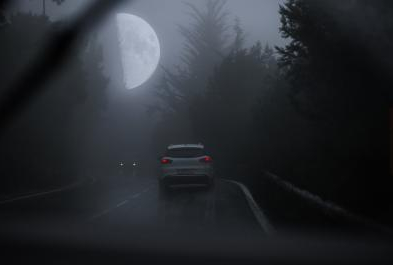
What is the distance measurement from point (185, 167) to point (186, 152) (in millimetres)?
693

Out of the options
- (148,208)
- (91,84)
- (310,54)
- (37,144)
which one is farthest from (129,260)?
(91,84)

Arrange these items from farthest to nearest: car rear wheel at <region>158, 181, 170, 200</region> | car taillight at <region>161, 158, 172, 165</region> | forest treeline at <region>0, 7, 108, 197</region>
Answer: forest treeline at <region>0, 7, 108, 197</region>
car taillight at <region>161, 158, 172, 165</region>
car rear wheel at <region>158, 181, 170, 200</region>

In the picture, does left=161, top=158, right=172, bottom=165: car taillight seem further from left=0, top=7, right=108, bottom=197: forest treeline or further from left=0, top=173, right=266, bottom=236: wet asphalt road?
left=0, top=7, right=108, bottom=197: forest treeline

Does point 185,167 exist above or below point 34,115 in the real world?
below

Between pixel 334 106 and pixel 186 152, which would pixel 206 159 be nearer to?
pixel 186 152

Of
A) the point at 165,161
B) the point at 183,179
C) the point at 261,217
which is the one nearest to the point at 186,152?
the point at 165,161

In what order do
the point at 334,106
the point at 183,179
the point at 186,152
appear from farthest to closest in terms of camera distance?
the point at 186,152 → the point at 183,179 → the point at 334,106

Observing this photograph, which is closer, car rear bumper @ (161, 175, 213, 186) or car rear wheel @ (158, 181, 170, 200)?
car rear wheel @ (158, 181, 170, 200)

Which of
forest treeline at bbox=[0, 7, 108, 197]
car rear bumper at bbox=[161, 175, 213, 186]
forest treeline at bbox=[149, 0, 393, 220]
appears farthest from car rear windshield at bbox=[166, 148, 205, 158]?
forest treeline at bbox=[0, 7, 108, 197]

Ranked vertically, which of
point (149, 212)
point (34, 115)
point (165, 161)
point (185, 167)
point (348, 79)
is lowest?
point (149, 212)

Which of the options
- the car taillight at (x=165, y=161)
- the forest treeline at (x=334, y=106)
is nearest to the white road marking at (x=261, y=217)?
the forest treeline at (x=334, y=106)

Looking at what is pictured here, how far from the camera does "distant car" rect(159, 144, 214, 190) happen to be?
25250 mm

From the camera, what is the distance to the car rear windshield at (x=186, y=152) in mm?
25719

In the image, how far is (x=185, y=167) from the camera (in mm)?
25312
